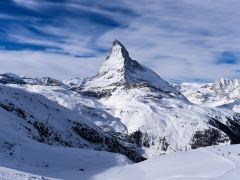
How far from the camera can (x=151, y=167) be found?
3133 centimetres

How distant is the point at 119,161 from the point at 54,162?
25.8 ft

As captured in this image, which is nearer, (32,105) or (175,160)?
(175,160)

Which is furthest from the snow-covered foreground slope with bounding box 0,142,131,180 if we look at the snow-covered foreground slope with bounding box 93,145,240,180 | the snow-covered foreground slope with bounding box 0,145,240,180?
the snow-covered foreground slope with bounding box 93,145,240,180

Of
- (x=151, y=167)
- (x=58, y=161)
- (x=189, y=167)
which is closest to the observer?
(x=189, y=167)

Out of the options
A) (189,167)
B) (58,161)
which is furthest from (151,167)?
(58,161)

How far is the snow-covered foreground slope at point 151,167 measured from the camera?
80.8ft

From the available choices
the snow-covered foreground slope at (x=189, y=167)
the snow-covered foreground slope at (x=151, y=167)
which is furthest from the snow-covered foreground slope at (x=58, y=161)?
the snow-covered foreground slope at (x=189, y=167)

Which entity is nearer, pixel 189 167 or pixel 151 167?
pixel 189 167

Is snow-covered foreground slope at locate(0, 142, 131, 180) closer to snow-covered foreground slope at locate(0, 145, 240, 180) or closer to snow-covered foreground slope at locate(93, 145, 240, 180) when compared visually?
snow-covered foreground slope at locate(0, 145, 240, 180)

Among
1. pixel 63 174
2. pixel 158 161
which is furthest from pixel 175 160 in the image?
pixel 63 174

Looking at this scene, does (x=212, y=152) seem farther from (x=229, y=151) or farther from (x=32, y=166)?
(x=32, y=166)

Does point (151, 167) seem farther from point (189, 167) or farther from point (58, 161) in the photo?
point (58, 161)

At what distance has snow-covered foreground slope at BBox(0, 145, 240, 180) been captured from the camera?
80.8ft

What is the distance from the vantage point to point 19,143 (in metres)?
39.7
